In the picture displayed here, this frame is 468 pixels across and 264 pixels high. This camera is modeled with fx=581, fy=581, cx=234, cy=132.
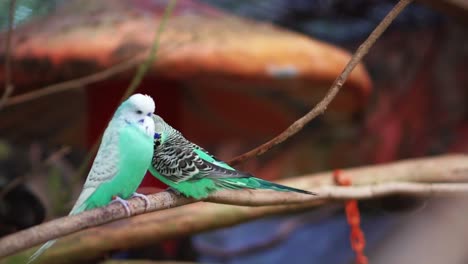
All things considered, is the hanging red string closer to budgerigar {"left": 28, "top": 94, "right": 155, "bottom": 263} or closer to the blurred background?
the blurred background

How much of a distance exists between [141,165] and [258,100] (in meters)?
0.66

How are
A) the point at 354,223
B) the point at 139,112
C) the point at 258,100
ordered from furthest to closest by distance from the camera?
the point at 258,100
the point at 354,223
the point at 139,112

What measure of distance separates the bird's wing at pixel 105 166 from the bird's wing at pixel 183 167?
0.08 feet

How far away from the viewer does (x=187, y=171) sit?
257 millimetres

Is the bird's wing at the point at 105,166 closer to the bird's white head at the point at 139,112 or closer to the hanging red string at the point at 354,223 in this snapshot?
the bird's white head at the point at 139,112

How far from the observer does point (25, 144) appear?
934mm

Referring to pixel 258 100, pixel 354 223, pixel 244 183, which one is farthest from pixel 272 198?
pixel 258 100

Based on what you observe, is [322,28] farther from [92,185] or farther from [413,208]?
[92,185]

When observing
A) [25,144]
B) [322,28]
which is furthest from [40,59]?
[322,28]

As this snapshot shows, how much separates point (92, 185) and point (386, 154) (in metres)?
1.07

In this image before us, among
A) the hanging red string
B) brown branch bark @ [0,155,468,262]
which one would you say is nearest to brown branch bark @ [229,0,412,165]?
brown branch bark @ [0,155,468,262]

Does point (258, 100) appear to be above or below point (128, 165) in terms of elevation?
above

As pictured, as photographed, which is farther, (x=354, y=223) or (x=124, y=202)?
(x=354, y=223)

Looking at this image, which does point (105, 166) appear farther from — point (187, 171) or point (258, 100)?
point (258, 100)
